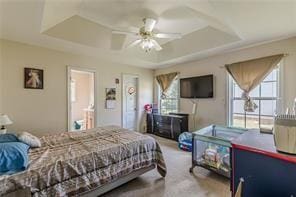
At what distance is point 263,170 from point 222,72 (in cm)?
354

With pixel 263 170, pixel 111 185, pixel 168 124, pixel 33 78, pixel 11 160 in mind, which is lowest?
pixel 111 185

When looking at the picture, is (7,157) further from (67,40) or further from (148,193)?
(67,40)

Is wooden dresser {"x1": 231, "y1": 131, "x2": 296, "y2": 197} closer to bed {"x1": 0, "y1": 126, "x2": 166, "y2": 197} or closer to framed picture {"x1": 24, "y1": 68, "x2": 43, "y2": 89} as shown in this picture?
bed {"x1": 0, "y1": 126, "x2": 166, "y2": 197}

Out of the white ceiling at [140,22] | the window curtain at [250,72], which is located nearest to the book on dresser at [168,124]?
the window curtain at [250,72]

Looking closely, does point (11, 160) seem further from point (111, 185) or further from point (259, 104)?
point (259, 104)

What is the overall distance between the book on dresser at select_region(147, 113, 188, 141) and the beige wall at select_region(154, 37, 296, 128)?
0.43 m

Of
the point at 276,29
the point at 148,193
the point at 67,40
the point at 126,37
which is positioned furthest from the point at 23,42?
the point at 276,29

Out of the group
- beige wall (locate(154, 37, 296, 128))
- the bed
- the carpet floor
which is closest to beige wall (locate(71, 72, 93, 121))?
beige wall (locate(154, 37, 296, 128))

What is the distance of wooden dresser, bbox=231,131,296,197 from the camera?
1.04m

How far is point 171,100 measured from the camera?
5934 millimetres

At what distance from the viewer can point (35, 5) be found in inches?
87.0

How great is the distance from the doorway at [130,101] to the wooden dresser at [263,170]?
15.1 ft

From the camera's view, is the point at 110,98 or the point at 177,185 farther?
the point at 110,98

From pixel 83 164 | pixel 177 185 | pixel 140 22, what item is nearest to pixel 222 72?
pixel 140 22
